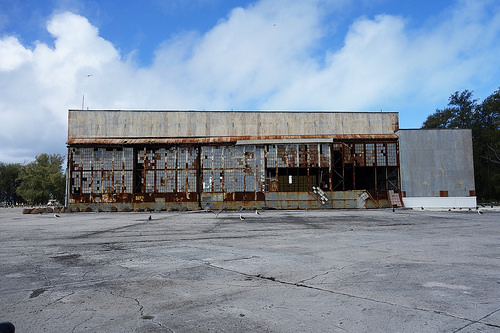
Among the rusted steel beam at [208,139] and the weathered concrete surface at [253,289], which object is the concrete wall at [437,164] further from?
the weathered concrete surface at [253,289]

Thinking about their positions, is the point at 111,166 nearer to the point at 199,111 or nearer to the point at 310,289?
the point at 199,111

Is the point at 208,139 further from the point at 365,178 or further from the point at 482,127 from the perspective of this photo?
the point at 482,127

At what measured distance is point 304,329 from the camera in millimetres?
2926

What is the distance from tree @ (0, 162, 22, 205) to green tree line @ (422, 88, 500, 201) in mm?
95489

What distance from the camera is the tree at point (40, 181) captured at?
65.1 metres

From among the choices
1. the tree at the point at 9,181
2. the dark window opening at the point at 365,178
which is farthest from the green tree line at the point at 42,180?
the dark window opening at the point at 365,178

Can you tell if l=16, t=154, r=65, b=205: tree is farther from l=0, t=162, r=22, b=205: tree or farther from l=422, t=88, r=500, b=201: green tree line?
l=422, t=88, r=500, b=201: green tree line

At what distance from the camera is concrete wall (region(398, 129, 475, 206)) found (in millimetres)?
28812

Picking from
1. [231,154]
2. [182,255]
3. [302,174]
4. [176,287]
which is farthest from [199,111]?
[176,287]

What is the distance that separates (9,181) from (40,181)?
2188cm

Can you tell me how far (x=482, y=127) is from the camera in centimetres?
4881

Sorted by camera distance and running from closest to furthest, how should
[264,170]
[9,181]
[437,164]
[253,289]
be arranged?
[253,289] → [437,164] → [264,170] → [9,181]

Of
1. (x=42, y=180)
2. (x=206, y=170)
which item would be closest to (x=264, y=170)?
(x=206, y=170)

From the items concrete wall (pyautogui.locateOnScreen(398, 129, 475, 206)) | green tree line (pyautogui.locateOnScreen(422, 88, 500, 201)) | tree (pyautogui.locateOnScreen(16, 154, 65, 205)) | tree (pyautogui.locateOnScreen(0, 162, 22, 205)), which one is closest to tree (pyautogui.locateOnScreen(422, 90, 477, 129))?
green tree line (pyautogui.locateOnScreen(422, 88, 500, 201))
